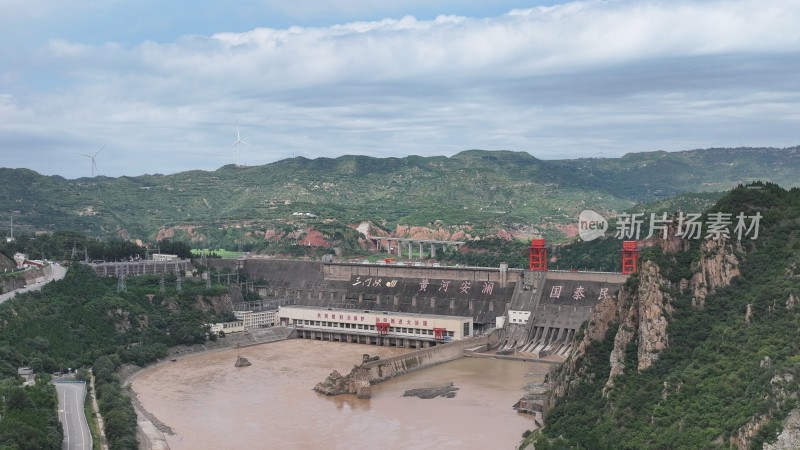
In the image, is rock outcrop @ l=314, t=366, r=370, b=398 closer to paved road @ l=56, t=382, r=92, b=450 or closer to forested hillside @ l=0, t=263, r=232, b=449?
forested hillside @ l=0, t=263, r=232, b=449

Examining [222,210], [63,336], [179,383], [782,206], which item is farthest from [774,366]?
[222,210]

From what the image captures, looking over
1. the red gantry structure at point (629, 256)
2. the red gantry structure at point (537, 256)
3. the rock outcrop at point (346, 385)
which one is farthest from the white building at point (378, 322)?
the rock outcrop at point (346, 385)

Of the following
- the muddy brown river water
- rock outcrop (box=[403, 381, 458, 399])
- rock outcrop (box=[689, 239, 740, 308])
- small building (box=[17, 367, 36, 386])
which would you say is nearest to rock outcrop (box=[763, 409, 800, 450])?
rock outcrop (box=[689, 239, 740, 308])

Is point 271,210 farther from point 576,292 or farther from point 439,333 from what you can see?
point 576,292

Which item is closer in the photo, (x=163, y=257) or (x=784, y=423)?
(x=784, y=423)

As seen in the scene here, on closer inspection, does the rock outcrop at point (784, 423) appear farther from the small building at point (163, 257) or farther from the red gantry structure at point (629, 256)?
the small building at point (163, 257)

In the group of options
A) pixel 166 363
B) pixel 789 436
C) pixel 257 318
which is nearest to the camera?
pixel 789 436

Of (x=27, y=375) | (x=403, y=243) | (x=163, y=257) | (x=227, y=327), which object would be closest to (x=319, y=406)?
(x=27, y=375)
